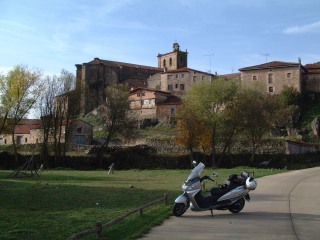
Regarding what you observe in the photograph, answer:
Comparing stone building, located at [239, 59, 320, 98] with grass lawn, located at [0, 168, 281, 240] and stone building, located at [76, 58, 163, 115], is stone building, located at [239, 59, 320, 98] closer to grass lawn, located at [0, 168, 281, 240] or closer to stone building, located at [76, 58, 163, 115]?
stone building, located at [76, 58, 163, 115]

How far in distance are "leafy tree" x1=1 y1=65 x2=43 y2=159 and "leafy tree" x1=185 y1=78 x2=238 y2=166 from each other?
20.2 m

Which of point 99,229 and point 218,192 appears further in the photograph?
point 218,192

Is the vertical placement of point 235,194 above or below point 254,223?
above

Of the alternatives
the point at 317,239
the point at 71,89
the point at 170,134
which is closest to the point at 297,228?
the point at 317,239

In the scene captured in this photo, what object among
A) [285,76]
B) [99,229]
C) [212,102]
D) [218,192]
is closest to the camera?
[99,229]

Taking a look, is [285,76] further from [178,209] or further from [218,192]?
[178,209]

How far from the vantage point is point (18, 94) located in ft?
167

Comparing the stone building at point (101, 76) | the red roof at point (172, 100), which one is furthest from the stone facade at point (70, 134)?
the red roof at point (172, 100)

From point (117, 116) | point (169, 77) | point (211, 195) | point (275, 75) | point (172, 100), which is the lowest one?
point (211, 195)

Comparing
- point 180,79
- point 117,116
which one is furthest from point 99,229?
point 180,79

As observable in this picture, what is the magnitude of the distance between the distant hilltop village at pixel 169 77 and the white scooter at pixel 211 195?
47386 mm

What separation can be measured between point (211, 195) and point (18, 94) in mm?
43692

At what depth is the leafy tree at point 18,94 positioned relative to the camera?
50.8 metres

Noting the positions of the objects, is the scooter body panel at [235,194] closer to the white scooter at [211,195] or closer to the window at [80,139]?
the white scooter at [211,195]
